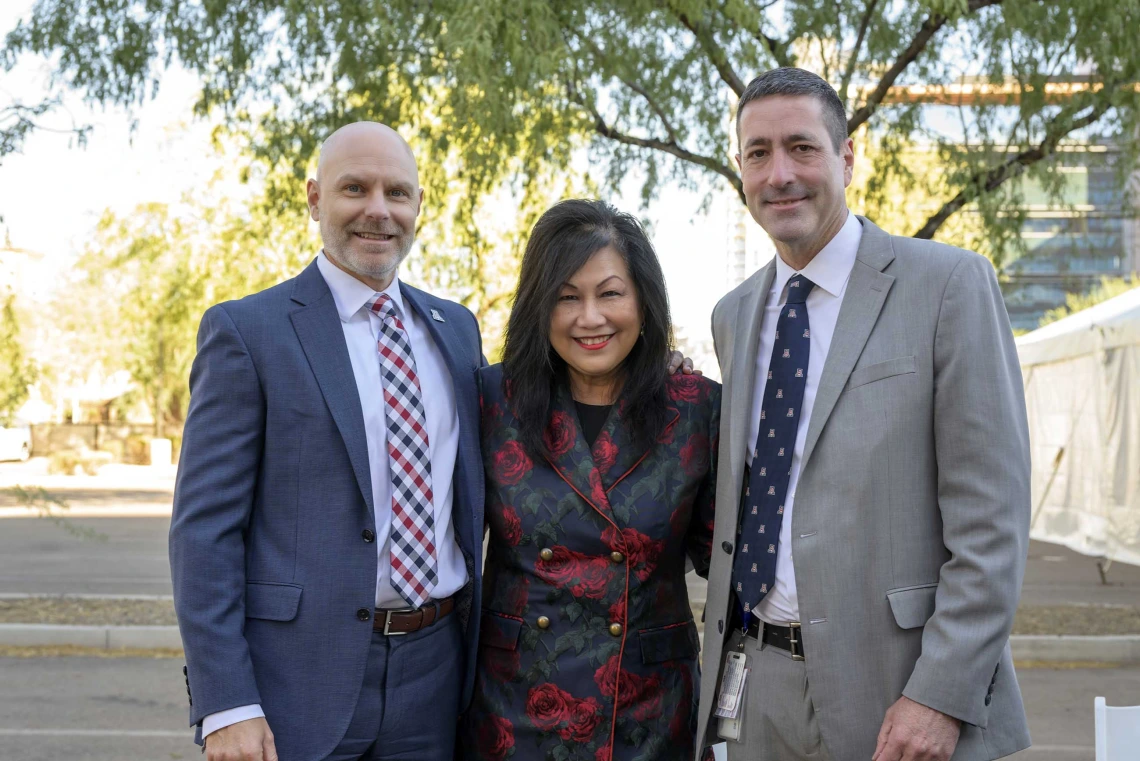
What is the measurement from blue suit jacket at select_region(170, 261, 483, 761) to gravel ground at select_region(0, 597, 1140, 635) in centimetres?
663

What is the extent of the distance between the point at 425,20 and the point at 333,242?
17.0ft

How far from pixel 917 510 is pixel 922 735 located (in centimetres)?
48

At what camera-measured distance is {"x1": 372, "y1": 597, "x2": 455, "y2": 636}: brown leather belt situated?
2686 mm

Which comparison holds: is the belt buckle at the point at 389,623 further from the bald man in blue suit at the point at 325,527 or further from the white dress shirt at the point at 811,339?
the white dress shirt at the point at 811,339

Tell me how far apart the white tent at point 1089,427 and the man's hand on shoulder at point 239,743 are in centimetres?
995

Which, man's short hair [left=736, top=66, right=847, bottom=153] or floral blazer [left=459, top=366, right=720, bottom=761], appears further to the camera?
floral blazer [left=459, top=366, right=720, bottom=761]

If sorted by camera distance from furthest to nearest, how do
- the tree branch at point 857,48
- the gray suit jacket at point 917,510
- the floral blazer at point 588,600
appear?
the tree branch at point 857,48 < the floral blazer at point 588,600 < the gray suit jacket at point 917,510

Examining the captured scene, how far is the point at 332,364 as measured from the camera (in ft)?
8.96

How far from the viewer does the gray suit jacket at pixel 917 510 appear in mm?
2309

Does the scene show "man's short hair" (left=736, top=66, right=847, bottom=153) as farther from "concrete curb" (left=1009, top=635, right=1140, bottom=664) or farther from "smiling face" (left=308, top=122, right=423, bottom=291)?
"concrete curb" (left=1009, top=635, right=1140, bottom=664)

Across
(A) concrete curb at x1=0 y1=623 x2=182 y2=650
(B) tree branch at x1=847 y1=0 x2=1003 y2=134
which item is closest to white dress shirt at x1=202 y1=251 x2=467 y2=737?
(B) tree branch at x1=847 y1=0 x2=1003 y2=134

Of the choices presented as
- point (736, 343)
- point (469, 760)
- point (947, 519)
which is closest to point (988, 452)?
point (947, 519)

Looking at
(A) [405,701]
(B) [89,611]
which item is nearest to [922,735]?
(A) [405,701]

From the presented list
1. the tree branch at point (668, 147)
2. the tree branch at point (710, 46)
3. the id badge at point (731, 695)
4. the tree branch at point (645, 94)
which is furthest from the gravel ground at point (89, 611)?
the id badge at point (731, 695)
